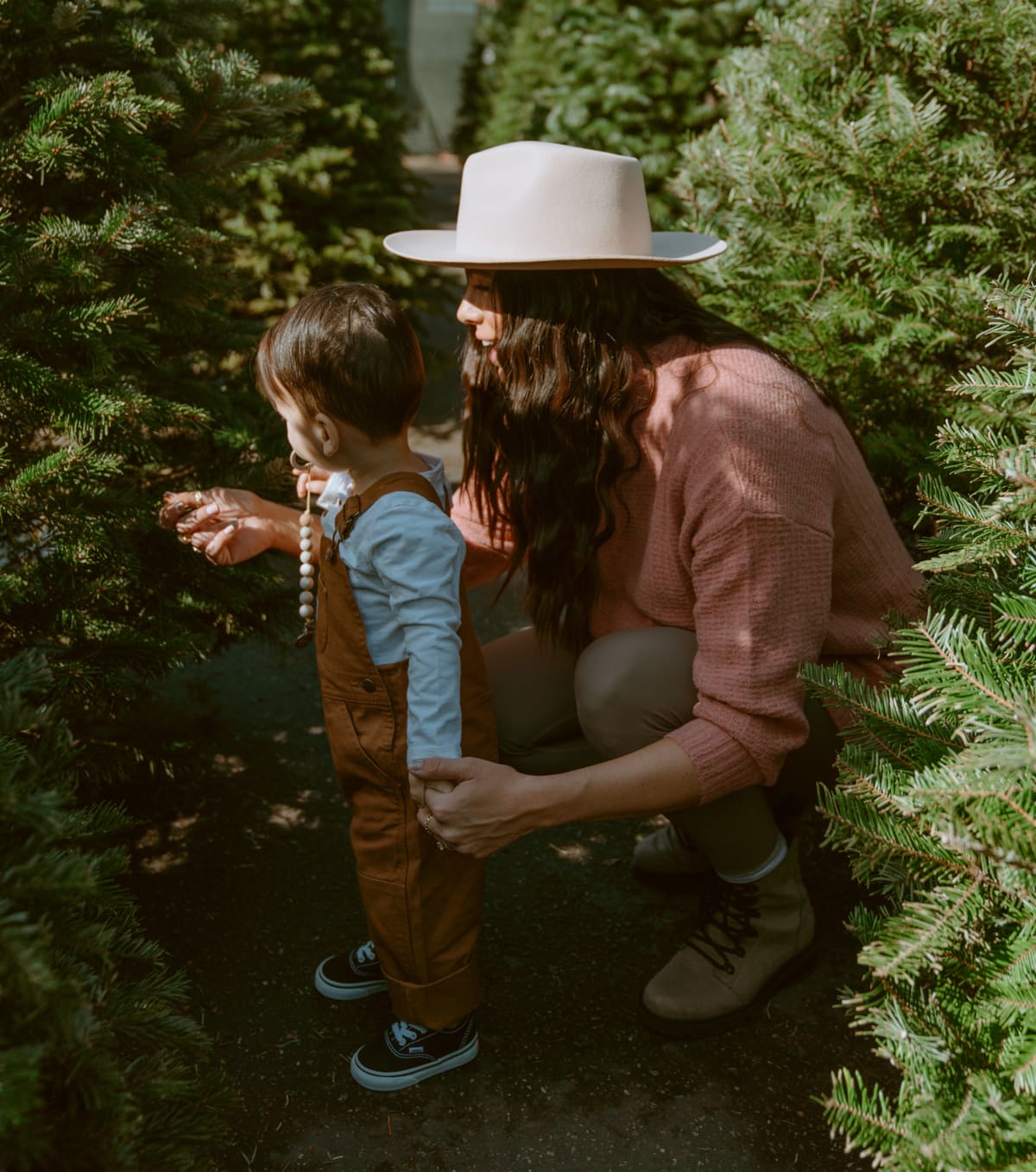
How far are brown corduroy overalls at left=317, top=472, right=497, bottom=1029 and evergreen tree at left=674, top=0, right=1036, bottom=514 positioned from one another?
118 centimetres

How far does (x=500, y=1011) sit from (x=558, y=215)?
5.02ft

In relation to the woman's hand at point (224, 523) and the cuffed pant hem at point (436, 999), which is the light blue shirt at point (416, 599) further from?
the cuffed pant hem at point (436, 999)

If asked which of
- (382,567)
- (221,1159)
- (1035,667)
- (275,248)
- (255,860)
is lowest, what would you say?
(255,860)

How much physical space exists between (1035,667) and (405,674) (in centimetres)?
95

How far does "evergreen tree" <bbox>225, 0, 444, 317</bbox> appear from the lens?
4.88 meters

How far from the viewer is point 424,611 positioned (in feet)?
5.53

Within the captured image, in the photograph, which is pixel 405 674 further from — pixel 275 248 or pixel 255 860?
pixel 275 248

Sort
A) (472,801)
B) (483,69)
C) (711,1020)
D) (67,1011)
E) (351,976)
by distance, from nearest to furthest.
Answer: (67,1011), (472,801), (711,1020), (351,976), (483,69)

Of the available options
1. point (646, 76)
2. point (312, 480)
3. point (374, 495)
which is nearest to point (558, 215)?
point (374, 495)

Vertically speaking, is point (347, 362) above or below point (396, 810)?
above

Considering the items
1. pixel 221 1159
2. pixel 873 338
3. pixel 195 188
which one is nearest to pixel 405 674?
pixel 221 1159

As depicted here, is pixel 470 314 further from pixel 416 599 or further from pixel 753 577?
pixel 753 577

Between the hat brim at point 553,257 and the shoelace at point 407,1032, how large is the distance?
54.5 inches

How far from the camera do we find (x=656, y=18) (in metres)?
5.47
